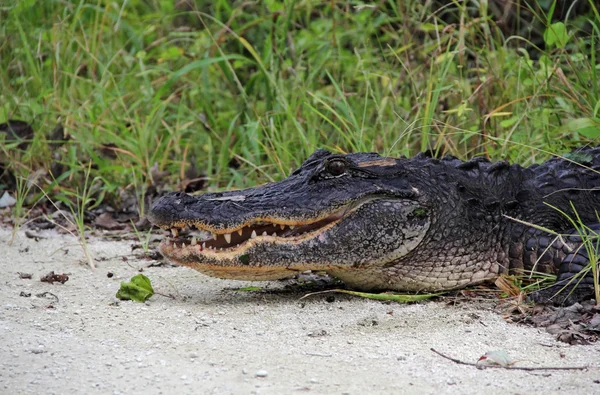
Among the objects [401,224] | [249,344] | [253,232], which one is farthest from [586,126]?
[249,344]

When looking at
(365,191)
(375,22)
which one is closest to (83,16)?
(375,22)

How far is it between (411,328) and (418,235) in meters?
0.62

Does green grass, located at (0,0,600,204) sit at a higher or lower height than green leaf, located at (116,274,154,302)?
higher

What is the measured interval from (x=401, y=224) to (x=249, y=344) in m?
1.10

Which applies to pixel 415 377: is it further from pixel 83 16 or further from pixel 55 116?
pixel 83 16

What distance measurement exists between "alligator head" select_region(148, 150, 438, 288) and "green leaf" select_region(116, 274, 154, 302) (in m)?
0.22

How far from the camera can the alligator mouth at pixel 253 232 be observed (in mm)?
3879

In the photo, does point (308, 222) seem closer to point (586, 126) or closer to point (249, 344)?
point (249, 344)

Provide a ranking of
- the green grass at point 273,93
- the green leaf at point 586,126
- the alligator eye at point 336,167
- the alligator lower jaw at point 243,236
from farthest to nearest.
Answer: the green grass at point 273,93, the green leaf at point 586,126, the alligator eye at point 336,167, the alligator lower jaw at point 243,236

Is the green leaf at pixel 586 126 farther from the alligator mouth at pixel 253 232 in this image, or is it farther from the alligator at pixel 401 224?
the alligator mouth at pixel 253 232

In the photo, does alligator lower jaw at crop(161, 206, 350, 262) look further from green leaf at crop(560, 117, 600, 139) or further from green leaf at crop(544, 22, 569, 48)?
green leaf at crop(544, 22, 569, 48)

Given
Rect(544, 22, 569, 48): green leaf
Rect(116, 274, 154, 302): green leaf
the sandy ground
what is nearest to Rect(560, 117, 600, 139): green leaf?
Rect(544, 22, 569, 48): green leaf

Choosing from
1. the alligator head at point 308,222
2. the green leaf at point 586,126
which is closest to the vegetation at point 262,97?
the green leaf at point 586,126

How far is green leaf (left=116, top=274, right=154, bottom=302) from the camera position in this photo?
3.97 m
